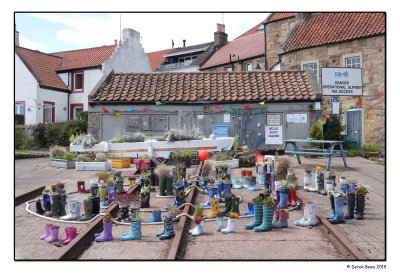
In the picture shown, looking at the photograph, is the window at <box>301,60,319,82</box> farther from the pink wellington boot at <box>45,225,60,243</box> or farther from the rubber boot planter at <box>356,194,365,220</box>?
the pink wellington boot at <box>45,225,60,243</box>

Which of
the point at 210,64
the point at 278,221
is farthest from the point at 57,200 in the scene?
the point at 210,64

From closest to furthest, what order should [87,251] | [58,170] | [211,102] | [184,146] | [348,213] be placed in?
[87,251], [348,213], [58,170], [184,146], [211,102]

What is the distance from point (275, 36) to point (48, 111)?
16144 mm

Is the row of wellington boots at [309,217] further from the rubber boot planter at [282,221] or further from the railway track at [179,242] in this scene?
the rubber boot planter at [282,221]

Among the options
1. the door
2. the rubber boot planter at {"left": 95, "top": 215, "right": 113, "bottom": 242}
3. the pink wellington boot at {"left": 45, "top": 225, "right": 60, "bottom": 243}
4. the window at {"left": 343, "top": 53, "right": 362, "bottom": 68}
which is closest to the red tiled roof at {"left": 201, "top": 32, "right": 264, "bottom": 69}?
the window at {"left": 343, "top": 53, "right": 362, "bottom": 68}

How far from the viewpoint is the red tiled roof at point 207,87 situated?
1697 centimetres

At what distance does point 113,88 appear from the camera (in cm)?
1767

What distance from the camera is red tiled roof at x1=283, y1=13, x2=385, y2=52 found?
66.4 ft

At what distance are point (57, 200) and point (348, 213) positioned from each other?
189 inches

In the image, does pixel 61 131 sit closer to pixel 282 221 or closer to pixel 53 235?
pixel 53 235

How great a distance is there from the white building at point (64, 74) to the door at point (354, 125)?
653 inches

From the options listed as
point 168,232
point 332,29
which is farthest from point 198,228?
point 332,29

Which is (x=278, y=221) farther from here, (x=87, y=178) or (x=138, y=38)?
(x=138, y=38)

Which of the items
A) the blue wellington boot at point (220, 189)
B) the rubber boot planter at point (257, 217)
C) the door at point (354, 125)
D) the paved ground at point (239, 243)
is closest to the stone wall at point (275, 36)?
the door at point (354, 125)
